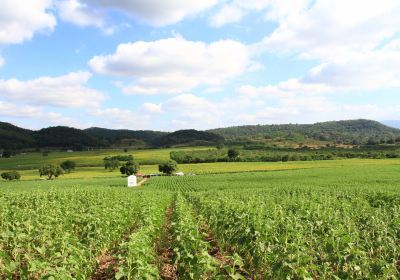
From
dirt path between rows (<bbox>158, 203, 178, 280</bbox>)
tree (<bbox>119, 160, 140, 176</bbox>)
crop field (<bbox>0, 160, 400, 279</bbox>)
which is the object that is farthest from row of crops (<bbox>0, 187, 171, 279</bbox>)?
tree (<bbox>119, 160, 140, 176</bbox>)

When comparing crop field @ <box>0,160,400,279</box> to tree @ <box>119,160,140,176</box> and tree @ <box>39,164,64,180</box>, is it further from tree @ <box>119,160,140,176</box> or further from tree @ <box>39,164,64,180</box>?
tree @ <box>39,164,64,180</box>

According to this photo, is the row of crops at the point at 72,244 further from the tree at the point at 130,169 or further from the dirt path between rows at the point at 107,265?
the tree at the point at 130,169

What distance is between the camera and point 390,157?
11906 centimetres

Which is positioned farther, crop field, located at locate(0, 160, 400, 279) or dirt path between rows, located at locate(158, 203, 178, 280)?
dirt path between rows, located at locate(158, 203, 178, 280)

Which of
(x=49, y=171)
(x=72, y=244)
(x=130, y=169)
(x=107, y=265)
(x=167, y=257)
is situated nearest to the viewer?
(x=72, y=244)

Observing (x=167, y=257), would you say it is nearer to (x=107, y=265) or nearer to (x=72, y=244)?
(x=107, y=265)

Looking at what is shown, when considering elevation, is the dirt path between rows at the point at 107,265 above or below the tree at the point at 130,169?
above

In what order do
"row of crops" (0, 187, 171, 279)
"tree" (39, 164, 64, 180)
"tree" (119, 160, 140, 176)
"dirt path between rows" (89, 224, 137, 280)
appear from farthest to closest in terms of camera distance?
1. "tree" (39, 164, 64, 180)
2. "tree" (119, 160, 140, 176)
3. "dirt path between rows" (89, 224, 137, 280)
4. "row of crops" (0, 187, 171, 279)

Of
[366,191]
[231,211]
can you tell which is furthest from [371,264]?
[366,191]

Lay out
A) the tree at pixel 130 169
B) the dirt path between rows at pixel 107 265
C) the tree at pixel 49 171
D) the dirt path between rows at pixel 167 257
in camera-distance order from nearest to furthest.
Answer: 1. the dirt path between rows at pixel 107 265
2. the dirt path between rows at pixel 167 257
3. the tree at pixel 130 169
4. the tree at pixel 49 171

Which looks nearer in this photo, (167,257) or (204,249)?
(204,249)

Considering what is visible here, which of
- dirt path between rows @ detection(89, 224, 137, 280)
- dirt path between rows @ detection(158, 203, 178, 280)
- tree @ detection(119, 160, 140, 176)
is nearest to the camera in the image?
dirt path between rows @ detection(89, 224, 137, 280)

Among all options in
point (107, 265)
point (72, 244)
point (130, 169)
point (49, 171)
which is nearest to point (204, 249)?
point (72, 244)

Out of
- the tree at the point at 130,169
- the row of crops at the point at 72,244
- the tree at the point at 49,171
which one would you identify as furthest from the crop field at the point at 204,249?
the tree at the point at 49,171
